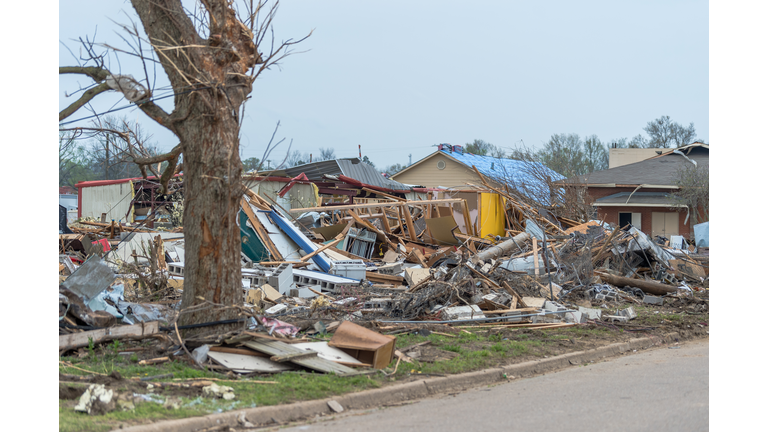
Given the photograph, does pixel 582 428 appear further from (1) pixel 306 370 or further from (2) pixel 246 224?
(2) pixel 246 224

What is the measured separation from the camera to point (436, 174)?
170 feet

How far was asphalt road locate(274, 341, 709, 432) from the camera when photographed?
540 centimetres

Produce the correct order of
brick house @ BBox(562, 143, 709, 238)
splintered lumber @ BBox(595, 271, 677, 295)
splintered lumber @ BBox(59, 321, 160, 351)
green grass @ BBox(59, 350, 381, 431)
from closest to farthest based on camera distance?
green grass @ BBox(59, 350, 381, 431) < splintered lumber @ BBox(59, 321, 160, 351) < splintered lumber @ BBox(595, 271, 677, 295) < brick house @ BBox(562, 143, 709, 238)

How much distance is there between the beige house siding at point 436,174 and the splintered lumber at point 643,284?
34.4 meters

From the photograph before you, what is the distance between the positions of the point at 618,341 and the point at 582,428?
193 inches

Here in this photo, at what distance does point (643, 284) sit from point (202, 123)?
1119 centimetres

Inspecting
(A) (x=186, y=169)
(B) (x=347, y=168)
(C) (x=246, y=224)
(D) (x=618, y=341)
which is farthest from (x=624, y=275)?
(B) (x=347, y=168)

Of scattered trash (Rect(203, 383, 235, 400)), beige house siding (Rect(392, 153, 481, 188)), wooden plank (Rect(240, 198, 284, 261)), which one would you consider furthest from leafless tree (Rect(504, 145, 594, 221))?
beige house siding (Rect(392, 153, 481, 188))

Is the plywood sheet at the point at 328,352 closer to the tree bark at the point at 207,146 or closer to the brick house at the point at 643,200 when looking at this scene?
the tree bark at the point at 207,146

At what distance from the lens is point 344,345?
7.56 meters

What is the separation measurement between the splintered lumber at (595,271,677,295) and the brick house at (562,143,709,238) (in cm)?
1765

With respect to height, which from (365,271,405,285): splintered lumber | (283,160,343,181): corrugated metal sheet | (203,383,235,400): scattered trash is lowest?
(203,383,235,400): scattered trash

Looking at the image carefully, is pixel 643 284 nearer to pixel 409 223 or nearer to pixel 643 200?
pixel 409 223

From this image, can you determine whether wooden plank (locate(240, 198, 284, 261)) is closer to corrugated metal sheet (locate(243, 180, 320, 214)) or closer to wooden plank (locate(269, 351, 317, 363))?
wooden plank (locate(269, 351, 317, 363))
